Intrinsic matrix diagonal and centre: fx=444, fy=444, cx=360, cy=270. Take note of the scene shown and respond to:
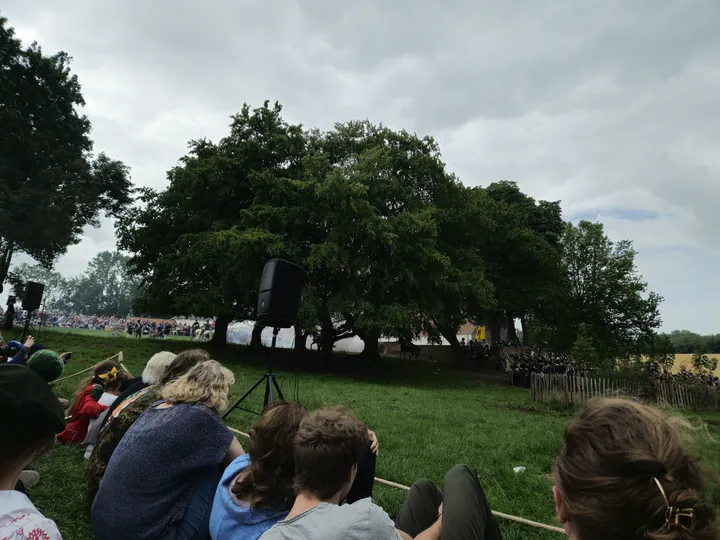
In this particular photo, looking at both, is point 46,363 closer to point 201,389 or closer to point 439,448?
point 201,389

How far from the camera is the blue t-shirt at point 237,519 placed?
80.9 inches

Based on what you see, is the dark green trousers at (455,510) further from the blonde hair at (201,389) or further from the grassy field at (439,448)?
the blonde hair at (201,389)

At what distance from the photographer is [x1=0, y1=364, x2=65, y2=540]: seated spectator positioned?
131 centimetres

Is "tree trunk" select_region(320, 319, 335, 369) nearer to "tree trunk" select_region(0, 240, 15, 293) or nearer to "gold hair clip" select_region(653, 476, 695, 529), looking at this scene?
"tree trunk" select_region(0, 240, 15, 293)

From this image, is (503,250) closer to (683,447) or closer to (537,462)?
(537,462)

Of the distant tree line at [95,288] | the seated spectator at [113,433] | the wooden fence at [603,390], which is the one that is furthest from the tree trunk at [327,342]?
the distant tree line at [95,288]

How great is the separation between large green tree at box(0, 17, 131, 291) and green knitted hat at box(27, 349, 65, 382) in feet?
60.4

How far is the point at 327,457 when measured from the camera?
1.80 meters

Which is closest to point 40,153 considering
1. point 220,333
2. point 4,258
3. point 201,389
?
point 4,258

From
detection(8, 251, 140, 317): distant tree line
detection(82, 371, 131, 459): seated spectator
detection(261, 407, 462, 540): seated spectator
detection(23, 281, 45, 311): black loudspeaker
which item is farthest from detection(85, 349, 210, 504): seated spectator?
detection(8, 251, 140, 317): distant tree line

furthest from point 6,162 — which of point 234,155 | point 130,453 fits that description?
point 130,453

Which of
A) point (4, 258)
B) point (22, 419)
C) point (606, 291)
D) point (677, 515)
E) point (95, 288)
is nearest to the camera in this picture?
point (677, 515)

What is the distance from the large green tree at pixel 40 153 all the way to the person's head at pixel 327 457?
21.7 metres

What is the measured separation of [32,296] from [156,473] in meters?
12.3
